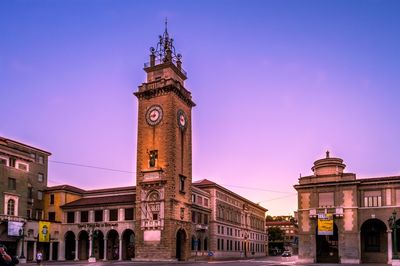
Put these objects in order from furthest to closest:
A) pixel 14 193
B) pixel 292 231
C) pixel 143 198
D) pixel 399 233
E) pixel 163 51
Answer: pixel 292 231 → pixel 163 51 → pixel 143 198 → pixel 14 193 → pixel 399 233

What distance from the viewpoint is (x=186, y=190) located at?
7638cm

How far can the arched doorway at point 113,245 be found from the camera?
256 feet

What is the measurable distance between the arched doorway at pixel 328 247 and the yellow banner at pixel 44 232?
39966mm

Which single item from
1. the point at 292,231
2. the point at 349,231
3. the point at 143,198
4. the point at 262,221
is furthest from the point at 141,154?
the point at 292,231

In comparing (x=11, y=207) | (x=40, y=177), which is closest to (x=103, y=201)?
(x=11, y=207)

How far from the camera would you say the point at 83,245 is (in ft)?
263

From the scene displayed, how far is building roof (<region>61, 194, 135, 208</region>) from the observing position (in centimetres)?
7594

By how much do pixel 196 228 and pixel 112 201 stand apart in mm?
14508

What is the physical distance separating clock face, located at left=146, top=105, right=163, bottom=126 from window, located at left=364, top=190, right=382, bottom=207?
31842mm

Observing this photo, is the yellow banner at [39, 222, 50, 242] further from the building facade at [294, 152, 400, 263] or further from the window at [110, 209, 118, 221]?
the building facade at [294, 152, 400, 263]

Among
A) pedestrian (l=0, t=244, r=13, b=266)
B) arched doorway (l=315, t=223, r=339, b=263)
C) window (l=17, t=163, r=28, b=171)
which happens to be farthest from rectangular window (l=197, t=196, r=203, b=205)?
pedestrian (l=0, t=244, r=13, b=266)

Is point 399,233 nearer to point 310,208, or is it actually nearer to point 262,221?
point 310,208

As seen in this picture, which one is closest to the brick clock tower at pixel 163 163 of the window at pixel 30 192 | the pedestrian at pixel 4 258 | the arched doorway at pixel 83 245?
the arched doorway at pixel 83 245

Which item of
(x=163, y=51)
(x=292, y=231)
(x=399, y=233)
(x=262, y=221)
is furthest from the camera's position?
(x=292, y=231)
